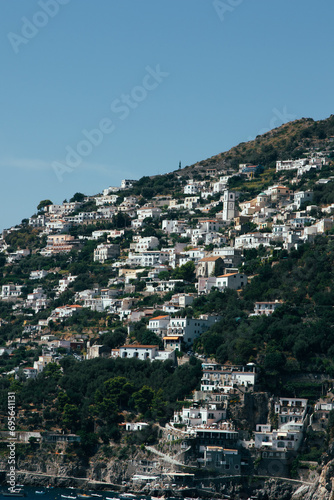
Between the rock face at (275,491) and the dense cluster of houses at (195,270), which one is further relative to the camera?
the dense cluster of houses at (195,270)

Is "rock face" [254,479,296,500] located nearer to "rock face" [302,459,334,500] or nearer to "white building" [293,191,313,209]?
"rock face" [302,459,334,500]

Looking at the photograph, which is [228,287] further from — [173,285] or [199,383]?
[199,383]

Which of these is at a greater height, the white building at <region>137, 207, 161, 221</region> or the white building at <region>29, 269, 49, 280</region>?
the white building at <region>137, 207, 161, 221</region>

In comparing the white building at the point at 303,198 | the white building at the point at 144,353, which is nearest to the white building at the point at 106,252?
the white building at the point at 303,198

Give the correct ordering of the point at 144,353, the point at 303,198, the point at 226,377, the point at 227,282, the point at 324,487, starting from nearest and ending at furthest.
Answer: the point at 324,487 < the point at 226,377 < the point at 144,353 < the point at 227,282 < the point at 303,198

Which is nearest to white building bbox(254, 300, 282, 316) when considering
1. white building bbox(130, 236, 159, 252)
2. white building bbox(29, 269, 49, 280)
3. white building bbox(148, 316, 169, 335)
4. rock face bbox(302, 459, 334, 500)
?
white building bbox(148, 316, 169, 335)

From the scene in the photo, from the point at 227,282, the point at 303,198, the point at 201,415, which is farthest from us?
the point at 303,198

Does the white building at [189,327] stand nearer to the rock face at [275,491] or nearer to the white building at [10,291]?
the rock face at [275,491]

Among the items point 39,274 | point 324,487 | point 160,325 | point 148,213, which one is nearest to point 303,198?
point 148,213

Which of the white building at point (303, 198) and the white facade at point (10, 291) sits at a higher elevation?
the white building at point (303, 198)

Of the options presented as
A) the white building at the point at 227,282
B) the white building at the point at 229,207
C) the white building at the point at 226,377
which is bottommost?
the white building at the point at 226,377

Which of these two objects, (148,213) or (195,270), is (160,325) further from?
(148,213)
